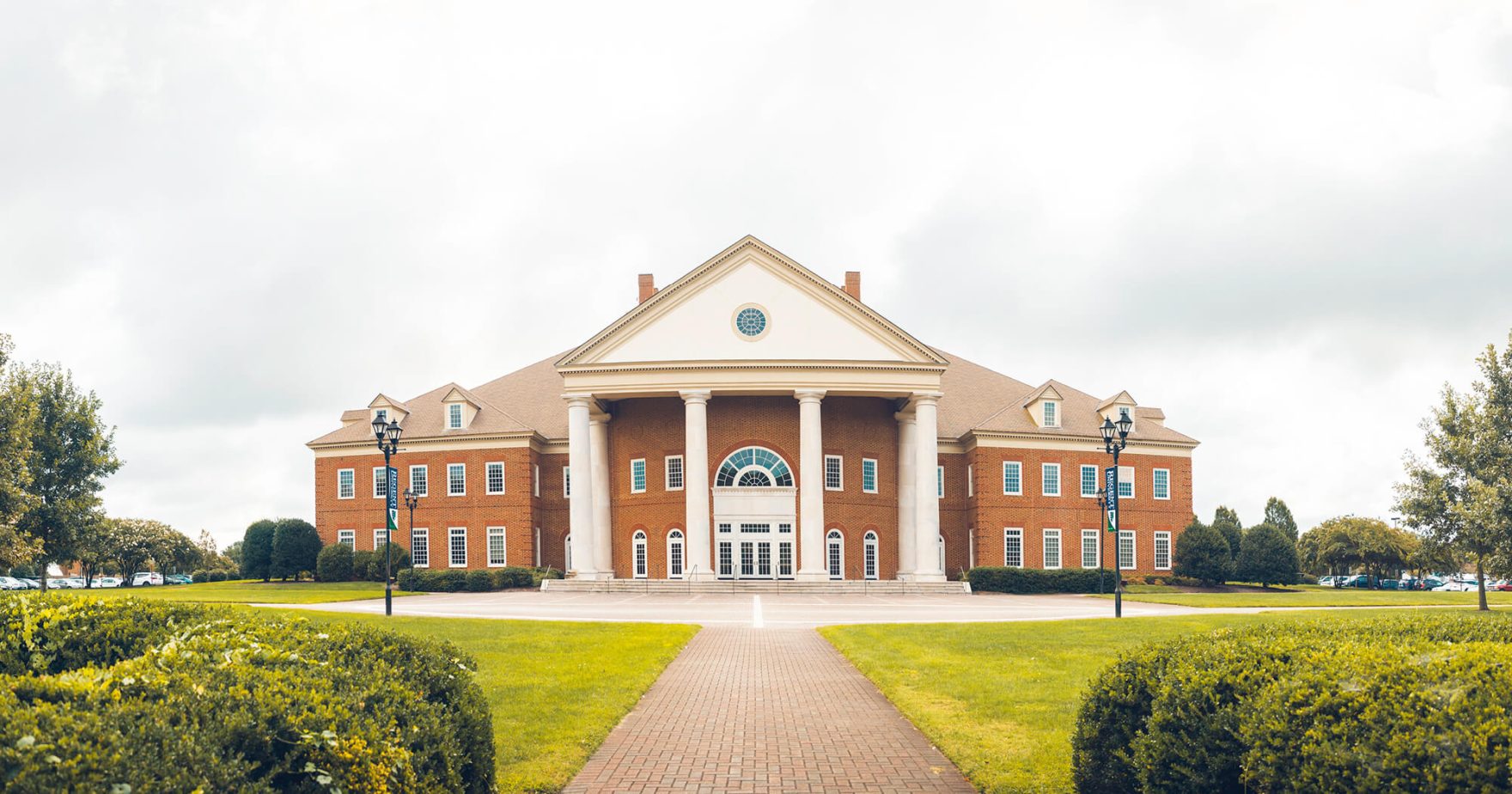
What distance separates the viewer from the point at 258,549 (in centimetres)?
6806

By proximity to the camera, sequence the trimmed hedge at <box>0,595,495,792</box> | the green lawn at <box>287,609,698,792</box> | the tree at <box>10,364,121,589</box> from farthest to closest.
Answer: the tree at <box>10,364,121,589</box> → the green lawn at <box>287,609,698,792</box> → the trimmed hedge at <box>0,595,495,792</box>

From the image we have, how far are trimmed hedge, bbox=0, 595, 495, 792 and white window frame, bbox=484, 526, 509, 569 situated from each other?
51.9 metres

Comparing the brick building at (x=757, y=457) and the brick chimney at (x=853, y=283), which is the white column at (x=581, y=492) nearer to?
the brick building at (x=757, y=457)

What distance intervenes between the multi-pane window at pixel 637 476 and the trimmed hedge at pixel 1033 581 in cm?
1697

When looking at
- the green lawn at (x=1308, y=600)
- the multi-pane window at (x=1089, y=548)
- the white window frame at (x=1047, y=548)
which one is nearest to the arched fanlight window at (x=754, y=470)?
the white window frame at (x=1047, y=548)

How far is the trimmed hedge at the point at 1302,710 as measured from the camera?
239 inches

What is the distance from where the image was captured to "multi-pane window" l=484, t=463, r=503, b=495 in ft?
202

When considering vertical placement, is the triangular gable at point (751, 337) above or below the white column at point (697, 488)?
above

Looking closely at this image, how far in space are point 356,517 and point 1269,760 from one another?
6228 cm

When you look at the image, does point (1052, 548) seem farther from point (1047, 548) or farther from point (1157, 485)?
point (1157, 485)

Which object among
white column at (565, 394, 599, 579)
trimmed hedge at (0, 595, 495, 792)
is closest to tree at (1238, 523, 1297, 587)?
white column at (565, 394, 599, 579)

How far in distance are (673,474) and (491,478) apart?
11.0 metres

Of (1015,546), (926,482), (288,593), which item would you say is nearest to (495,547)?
(288,593)

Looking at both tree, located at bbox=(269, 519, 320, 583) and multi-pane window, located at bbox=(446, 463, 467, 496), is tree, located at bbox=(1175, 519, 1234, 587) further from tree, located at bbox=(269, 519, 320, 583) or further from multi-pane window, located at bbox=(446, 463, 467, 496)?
tree, located at bbox=(269, 519, 320, 583)
